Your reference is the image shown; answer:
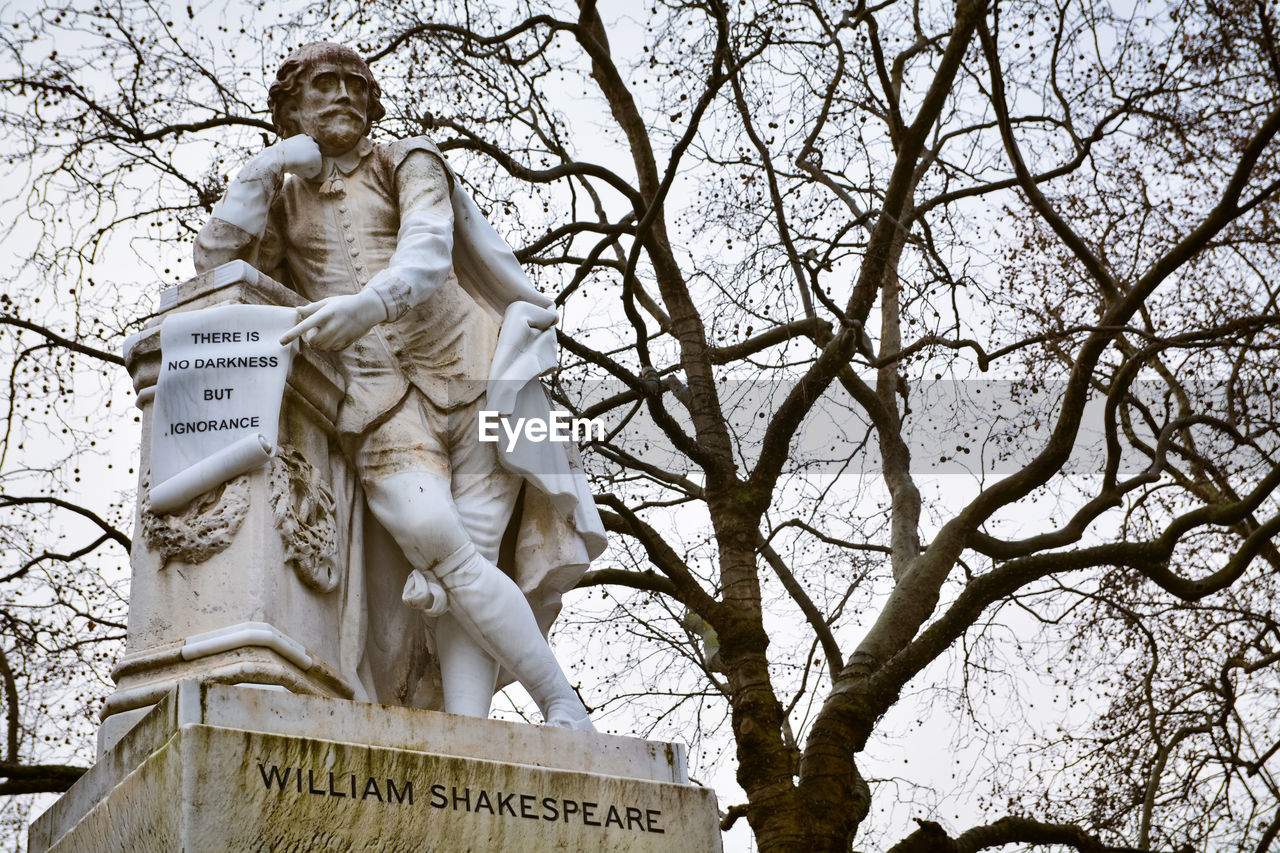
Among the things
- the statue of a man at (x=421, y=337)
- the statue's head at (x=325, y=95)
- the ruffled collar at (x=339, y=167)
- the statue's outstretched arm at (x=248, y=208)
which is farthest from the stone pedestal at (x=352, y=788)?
the statue's head at (x=325, y=95)

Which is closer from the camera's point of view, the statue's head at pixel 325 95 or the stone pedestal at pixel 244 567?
the stone pedestal at pixel 244 567

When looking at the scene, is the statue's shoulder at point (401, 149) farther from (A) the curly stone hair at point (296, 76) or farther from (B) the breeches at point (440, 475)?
(B) the breeches at point (440, 475)

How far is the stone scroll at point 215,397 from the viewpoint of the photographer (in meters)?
4.63

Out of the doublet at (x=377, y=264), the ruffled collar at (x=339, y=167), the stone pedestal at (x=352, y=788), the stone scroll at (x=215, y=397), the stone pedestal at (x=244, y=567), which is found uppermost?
the ruffled collar at (x=339, y=167)

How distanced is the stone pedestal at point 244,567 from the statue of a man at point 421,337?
0.18m

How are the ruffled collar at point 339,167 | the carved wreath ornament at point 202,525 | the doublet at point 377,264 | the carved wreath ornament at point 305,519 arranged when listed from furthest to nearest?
the ruffled collar at point 339,167 < the doublet at point 377,264 < the carved wreath ornament at point 305,519 < the carved wreath ornament at point 202,525

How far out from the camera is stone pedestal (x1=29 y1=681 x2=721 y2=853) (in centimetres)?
385

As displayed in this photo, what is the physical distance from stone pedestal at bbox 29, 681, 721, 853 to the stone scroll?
0.77 m

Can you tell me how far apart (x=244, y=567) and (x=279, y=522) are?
0.17 metres

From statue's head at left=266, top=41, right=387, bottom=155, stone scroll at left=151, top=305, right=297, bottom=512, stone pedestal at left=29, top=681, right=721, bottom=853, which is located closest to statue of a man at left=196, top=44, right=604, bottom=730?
statue's head at left=266, top=41, right=387, bottom=155

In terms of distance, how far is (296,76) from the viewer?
5.48m

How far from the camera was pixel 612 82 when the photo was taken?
1242 cm

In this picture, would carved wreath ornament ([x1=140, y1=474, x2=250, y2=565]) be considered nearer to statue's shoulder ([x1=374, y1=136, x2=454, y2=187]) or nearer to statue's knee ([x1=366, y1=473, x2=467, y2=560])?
statue's knee ([x1=366, y1=473, x2=467, y2=560])

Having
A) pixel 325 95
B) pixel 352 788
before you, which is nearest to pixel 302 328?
pixel 325 95
